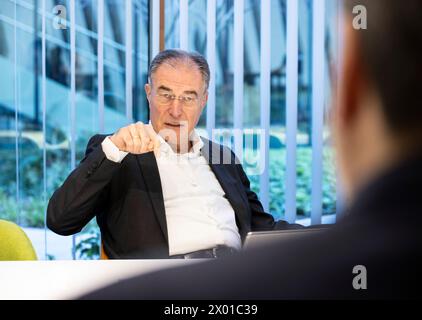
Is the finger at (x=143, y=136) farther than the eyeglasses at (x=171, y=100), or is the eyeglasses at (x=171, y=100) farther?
the eyeglasses at (x=171, y=100)

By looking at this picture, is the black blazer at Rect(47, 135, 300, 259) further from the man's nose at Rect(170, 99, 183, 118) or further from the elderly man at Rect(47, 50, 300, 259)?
the man's nose at Rect(170, 99, 183, 118)

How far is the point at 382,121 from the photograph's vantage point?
63 centimetres

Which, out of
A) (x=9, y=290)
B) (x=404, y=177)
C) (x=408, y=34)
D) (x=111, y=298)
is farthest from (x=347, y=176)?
(x=9, y=290)

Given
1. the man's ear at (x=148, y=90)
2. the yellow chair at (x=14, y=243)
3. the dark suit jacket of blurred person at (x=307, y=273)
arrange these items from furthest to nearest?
the man's ear at (x=148, y=90), the yellow chair at (x=14, y=243), the dark suit jacket of blurred person at (x=307, y=273)

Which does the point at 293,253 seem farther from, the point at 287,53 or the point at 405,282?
the point at 287,53

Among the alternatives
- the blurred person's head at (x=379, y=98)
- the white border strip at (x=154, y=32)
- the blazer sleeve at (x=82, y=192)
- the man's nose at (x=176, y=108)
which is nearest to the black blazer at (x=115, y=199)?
the blazer sleeve at (x=82, y=192)

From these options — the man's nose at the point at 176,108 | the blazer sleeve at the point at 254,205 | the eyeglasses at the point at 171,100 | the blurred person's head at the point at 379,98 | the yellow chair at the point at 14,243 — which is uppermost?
the eyeglasses at the point at 171,100

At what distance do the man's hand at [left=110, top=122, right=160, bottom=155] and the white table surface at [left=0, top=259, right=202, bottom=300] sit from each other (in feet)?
0.76

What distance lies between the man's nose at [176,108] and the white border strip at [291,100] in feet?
0.80

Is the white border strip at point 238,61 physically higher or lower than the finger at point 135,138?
higher

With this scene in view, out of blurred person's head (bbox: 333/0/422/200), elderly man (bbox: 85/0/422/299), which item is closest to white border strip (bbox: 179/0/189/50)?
elderly man (bbox: 85/0/422/299)

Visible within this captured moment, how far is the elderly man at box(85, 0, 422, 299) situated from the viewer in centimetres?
63

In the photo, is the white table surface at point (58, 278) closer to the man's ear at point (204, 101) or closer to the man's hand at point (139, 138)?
the man's hand at point (139, 138)

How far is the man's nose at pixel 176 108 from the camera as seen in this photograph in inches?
49.1
